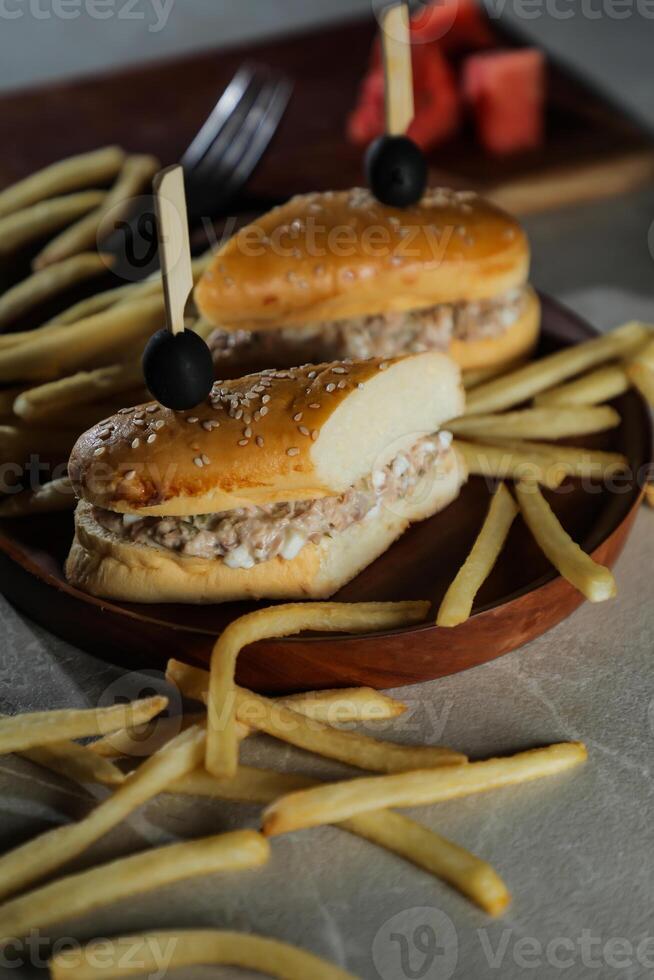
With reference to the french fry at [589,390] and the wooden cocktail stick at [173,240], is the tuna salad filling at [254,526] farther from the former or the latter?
the french fry at [589,390]

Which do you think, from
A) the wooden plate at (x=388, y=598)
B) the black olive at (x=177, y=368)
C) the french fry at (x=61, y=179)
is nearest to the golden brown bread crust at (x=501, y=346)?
the wooden plate at (x=388, y=598)

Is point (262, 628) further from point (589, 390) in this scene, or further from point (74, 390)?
point (589, 390)

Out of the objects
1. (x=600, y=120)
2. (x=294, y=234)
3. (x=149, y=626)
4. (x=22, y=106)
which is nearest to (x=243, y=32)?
(x=22, y=106)

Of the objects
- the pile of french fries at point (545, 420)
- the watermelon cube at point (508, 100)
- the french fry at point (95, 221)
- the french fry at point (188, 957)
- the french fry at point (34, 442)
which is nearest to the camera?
the french fry at point (188, 957)

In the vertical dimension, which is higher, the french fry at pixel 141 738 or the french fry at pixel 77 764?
the french fry at pixel 77 764

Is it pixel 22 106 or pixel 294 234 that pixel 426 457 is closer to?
pixel 294 234

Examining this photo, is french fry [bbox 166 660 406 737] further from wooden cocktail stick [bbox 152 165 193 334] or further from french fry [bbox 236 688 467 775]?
wooden cocktail stick [bbox 152 165 193 334]

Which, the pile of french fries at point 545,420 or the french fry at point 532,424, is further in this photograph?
the french fry at point 532,424

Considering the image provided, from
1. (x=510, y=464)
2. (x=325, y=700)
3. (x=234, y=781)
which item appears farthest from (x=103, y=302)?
(x=234, y=781)
